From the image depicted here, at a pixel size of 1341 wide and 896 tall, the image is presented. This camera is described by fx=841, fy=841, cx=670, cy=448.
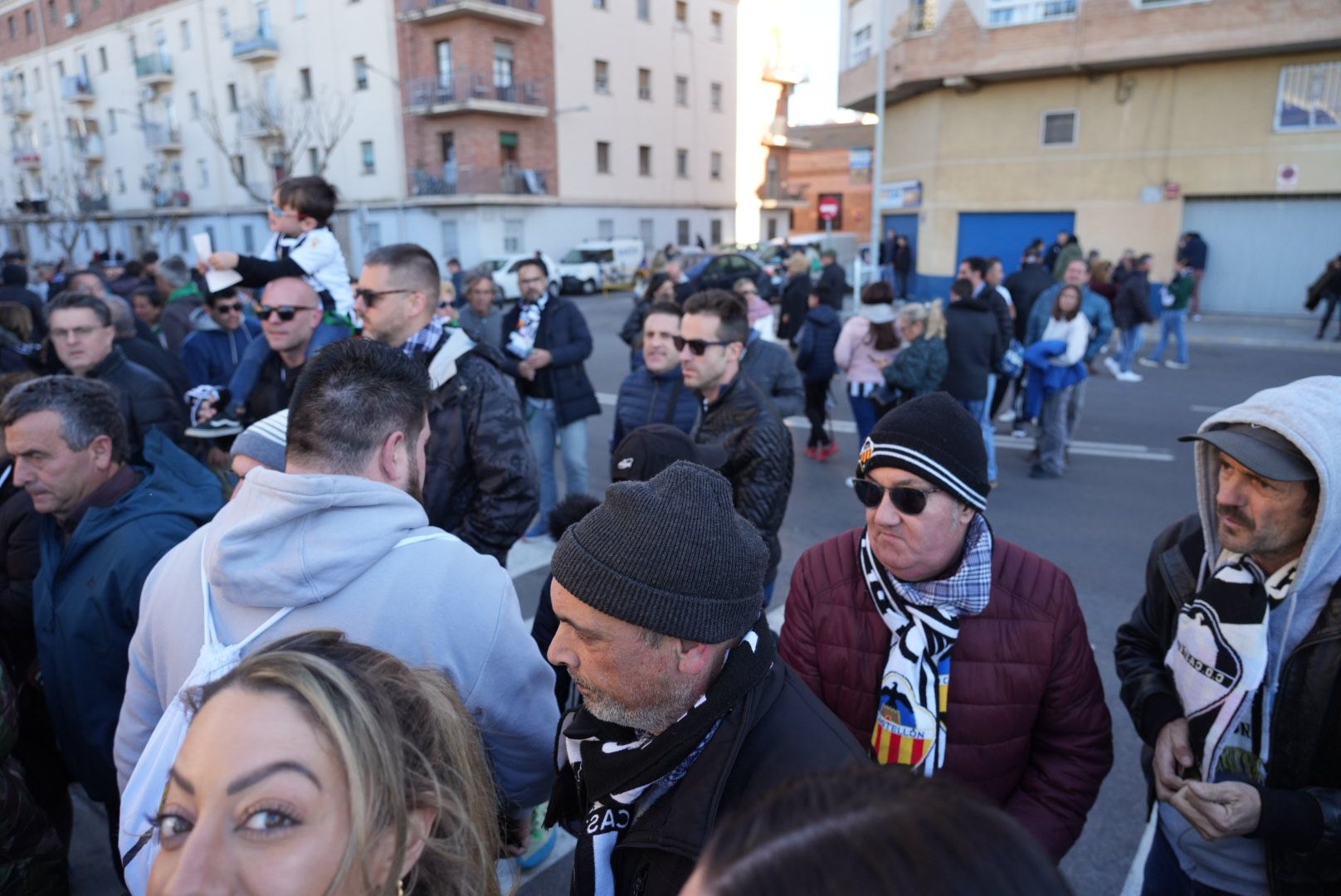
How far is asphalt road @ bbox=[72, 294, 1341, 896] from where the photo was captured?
11.0ft

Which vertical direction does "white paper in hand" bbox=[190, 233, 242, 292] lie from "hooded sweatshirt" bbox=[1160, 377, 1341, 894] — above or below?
above

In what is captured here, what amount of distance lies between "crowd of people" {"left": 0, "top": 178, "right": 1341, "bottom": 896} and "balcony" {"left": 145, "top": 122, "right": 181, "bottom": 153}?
47.2 metres

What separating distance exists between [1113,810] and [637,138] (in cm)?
3946

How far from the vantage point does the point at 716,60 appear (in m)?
43.2

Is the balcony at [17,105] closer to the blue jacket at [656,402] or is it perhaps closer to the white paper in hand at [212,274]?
the white paper in hand at [212,274]

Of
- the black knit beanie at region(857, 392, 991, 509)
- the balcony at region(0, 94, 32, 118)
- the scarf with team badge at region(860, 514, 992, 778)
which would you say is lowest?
the scarf with team badge at region(860, 514, 992, 778)

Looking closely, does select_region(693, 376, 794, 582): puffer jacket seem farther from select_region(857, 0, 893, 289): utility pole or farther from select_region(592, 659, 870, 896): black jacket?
select_region(857, 0, 893, 289): utility pole

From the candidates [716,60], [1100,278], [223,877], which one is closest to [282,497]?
[223,877]

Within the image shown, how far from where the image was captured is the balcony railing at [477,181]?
3397 cm

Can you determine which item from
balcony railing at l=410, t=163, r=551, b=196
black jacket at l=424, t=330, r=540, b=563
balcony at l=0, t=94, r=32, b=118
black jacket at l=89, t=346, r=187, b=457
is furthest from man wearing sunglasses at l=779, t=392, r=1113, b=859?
balcony at l=0, t=94, r=32, b=118

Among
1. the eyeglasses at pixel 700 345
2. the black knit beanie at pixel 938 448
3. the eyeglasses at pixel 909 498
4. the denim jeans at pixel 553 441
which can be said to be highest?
the eyeglasses at pixel 700 345

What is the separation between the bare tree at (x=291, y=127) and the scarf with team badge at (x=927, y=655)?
3775 cm

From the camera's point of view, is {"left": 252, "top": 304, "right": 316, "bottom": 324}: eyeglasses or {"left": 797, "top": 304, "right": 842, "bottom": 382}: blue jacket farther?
{"left": 797, "top": 304, "right": 842, "bottom": 382}: blue jacket

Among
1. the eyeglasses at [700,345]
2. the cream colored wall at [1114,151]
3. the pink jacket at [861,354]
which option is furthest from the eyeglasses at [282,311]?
the cream colored wall at [1114,151]
